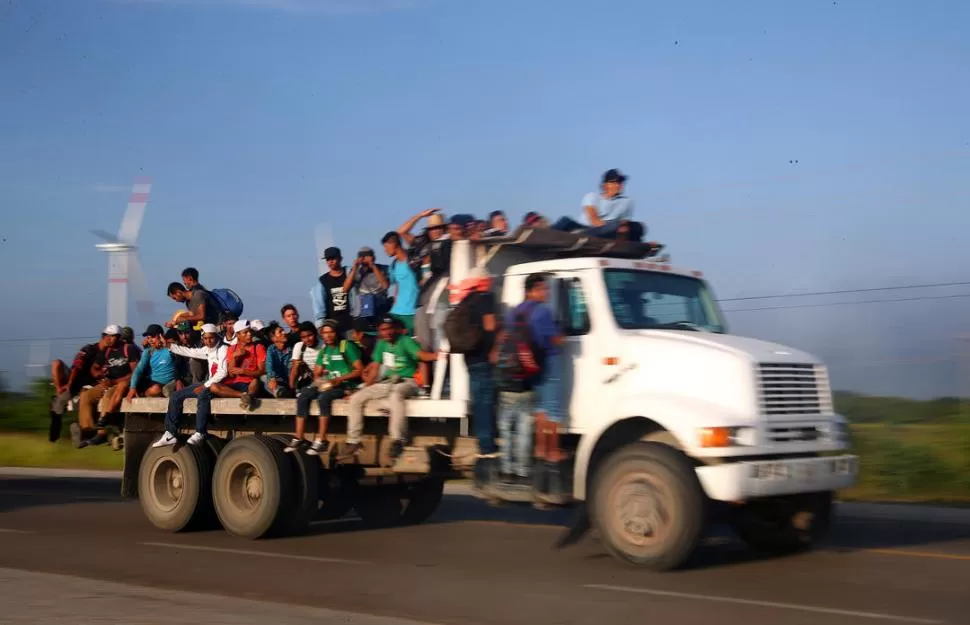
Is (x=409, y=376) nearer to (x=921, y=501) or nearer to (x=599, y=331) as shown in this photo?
(x=599, y=331)

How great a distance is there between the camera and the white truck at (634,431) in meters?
8.70

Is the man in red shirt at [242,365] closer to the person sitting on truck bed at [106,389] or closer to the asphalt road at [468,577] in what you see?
the asphalt road at [468,577]

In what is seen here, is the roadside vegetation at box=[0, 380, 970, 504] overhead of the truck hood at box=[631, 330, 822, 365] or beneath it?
beneath

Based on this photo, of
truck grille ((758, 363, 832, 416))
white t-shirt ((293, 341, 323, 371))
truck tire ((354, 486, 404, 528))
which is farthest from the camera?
truck tire ((354, 486, 404, 528))

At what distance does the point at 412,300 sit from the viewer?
451 inches

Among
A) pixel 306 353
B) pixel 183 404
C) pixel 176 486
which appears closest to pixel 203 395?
pixel 183 404

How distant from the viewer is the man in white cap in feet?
40.4

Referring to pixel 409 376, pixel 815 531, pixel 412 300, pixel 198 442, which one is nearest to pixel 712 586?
pixel 815 531

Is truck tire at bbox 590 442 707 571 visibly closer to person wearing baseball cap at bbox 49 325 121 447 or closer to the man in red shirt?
the man in red shirt

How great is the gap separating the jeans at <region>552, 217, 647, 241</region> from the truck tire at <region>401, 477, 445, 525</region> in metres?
3.81

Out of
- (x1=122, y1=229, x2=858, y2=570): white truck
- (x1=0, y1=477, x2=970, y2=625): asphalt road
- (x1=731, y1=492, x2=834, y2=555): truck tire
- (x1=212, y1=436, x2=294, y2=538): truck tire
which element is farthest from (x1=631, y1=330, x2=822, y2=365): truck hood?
(x1=212, y1=436, x2=294, y2=538): truck tire

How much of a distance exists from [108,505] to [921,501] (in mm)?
10857

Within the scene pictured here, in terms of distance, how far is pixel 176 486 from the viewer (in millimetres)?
12594

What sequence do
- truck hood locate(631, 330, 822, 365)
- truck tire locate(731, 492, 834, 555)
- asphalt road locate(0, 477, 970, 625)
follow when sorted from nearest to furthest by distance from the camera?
asphalt road locate(0, 477, 970, 625) < truck hood locate(631, 330, 822, 365) < truck tire locate(731, 492, 834, 555)
